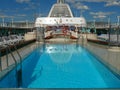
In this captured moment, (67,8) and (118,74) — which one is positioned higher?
(67,8)

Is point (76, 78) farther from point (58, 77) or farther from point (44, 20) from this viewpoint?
point (44, 20)

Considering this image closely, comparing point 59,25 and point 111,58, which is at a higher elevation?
point 59,25

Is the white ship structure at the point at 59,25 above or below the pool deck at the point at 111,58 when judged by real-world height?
above

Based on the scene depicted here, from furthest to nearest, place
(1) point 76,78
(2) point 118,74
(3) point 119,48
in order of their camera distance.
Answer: (3) point 119,48, (1) point 76,78, (2) point 118,74

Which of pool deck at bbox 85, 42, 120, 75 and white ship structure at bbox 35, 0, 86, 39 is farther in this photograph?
Result: white ship structure at bbox 35, 0, 86, 39

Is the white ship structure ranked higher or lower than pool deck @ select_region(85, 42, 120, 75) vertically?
higher

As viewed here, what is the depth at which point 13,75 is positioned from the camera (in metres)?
5.96

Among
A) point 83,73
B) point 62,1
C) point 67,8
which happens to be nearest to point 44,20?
point 67,8

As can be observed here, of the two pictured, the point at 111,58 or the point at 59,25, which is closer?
the point at 111,58

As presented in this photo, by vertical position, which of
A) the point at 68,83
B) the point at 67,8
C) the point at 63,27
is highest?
the point at 67,8

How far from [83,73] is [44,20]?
16.2 meters

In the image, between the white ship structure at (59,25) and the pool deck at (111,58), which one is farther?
the white ship structure at (59,25)

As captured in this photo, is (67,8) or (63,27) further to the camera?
(67,8)

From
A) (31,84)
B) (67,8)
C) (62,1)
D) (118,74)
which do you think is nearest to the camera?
(118,74)
